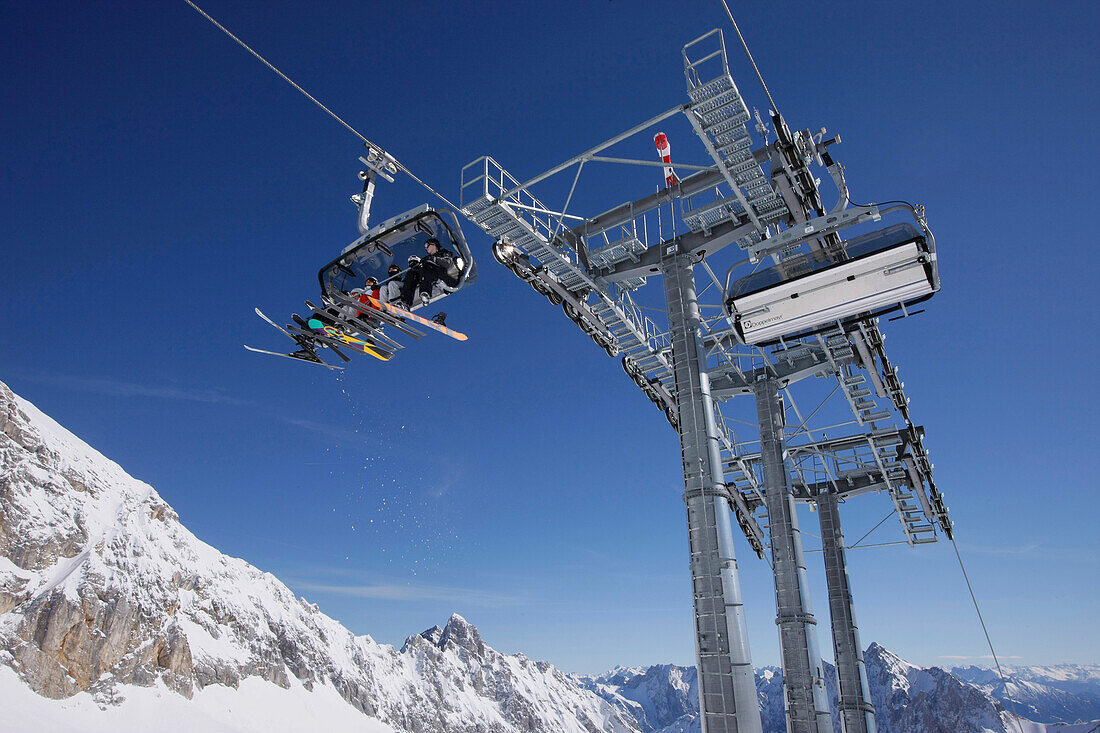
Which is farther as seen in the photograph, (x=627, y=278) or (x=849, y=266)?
(x=627, y=278)

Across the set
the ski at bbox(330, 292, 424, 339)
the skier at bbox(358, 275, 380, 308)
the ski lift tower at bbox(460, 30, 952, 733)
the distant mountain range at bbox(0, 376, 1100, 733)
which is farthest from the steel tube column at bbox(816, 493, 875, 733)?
the distant mountain range at bbox(0, 376, 1100, 733)

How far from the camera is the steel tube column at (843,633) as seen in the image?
27.1 meters

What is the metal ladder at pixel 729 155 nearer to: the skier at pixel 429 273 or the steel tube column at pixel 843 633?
the skier at pixel 429 273

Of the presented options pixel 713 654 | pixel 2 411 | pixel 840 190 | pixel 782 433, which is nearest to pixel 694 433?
pixel 713 654

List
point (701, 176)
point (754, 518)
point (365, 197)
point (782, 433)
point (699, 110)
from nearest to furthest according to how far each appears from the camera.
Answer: point (699, 110) → point (365, 197) → point (701, 176) → point (782, 433) → point (754, 518)

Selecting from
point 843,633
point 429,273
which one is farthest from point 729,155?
point 843,633

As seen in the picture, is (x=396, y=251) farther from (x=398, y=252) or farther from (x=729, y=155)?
(x=729, y=155)

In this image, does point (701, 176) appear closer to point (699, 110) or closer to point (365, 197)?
point (699, 110)

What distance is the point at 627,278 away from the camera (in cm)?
1917

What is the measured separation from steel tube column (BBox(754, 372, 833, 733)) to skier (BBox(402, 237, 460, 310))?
50.8 ft

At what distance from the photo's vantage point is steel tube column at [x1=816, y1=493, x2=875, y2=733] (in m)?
27.1

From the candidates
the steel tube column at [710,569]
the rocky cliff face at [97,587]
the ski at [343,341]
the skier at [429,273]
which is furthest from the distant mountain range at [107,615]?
the steel tube column at [710,569]

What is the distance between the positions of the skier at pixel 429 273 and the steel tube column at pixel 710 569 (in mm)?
6165

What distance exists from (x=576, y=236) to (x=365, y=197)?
6.49m
